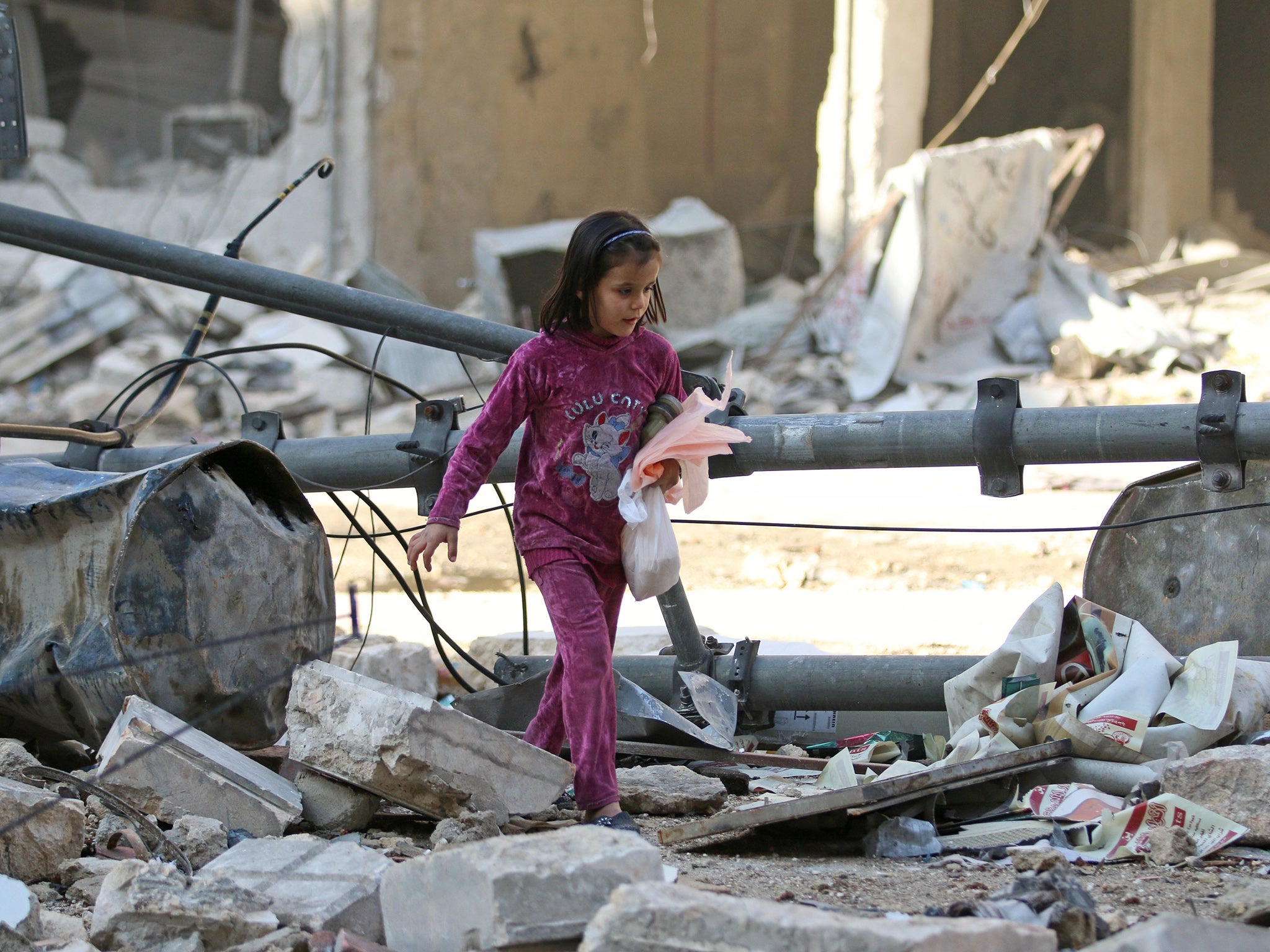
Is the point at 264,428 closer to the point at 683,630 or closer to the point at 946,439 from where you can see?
the point at 683,630

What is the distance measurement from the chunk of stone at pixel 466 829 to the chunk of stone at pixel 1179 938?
108 centimetres

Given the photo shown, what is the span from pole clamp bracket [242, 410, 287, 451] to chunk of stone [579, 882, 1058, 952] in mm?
2150

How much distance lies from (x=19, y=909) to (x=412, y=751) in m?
0.66

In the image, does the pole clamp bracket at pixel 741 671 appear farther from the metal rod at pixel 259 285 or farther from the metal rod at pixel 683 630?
the metal rod at pixel 259 285

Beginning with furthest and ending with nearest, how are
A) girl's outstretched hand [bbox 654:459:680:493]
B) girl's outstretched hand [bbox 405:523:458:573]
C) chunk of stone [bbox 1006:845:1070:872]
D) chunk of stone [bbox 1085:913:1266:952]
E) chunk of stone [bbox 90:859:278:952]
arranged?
1. girl's outstretched hand [bbox 654:459:680:493]
2. girl's outstretched hand [bbox 405:523:458:573]
3. chunk of stone [bbox 1006:845:1070:872]
4. chunk of stone [bbox 90:859:278:952]
5. chunk of stone [bbox 1085:913:1266:952]

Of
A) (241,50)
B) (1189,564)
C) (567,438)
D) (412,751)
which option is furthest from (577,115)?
(412,751)

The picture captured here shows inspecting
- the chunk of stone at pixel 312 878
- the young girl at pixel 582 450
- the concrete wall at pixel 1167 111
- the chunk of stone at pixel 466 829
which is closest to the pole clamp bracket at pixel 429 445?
the young girl at pixel 582 450

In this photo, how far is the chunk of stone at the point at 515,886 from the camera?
1724mm

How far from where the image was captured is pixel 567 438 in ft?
8.63

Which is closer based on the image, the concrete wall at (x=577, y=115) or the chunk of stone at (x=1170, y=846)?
the chunk of stone at (x=1170, y=846)

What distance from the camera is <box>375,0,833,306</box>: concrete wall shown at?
39.0 feet

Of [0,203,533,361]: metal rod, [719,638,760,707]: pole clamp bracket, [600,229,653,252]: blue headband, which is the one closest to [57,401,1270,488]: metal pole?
[0,203,533,361]: metal rod

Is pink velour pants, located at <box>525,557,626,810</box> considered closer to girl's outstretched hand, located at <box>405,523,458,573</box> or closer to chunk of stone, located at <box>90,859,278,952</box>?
girl's outstretched hand, located at <box>405,523,458,573</box>

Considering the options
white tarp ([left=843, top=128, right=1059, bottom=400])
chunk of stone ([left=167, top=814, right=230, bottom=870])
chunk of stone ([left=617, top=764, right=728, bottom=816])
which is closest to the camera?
chunk of stone ([left=167, top=814, right=230, bottom=870])
